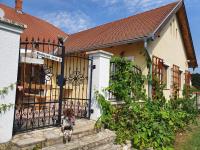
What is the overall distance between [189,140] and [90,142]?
11.9 feet

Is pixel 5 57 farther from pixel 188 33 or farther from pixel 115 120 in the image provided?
pixel 188 33

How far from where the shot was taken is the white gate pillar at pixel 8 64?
14.4 ft

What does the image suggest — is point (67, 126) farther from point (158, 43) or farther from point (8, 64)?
point (158, 43)

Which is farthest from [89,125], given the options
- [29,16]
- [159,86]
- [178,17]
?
[29,16]

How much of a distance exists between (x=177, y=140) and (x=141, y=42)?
4590 millimetres

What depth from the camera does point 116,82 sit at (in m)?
7.48

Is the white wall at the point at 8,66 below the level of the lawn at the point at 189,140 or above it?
above

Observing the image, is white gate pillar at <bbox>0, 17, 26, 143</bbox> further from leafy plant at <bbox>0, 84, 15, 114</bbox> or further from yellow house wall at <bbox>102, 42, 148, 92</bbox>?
yellow house wall at <bbox>102, 42, 148, 92</bbox>

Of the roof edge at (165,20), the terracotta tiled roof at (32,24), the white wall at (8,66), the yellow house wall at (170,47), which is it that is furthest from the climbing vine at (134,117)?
the terracotta tiled roof at (32,24)

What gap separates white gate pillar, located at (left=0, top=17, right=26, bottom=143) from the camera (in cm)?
439

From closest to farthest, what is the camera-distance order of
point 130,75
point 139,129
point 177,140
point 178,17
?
1. point 139,129
2. point 177,140
3. point 130,75
4. point 178,17

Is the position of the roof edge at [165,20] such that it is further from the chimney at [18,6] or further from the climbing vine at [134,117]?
the chimney at [18,6]

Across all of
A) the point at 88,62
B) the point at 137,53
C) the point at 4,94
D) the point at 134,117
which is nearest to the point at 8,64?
the point at 4,94

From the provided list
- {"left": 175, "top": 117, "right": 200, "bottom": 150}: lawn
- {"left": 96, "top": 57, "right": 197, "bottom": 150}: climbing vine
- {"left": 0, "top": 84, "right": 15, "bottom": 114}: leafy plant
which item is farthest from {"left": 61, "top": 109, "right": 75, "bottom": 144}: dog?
Result: {"left": 175, "top": 117, "right": 200, "bottom": 150}: lawn
